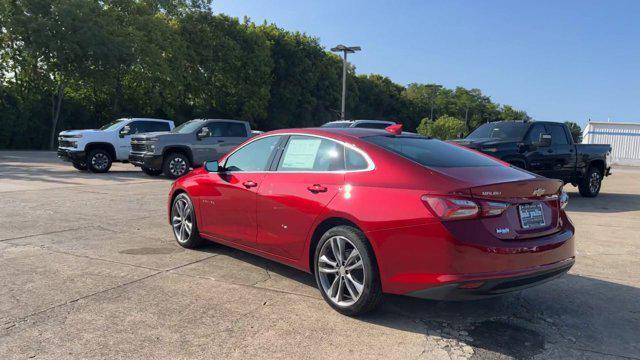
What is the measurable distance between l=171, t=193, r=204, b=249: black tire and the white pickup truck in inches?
431

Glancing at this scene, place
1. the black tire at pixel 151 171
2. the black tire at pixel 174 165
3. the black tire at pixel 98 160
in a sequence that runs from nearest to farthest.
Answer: the black tire at pixel 174 165, the black tire at pixel 151 171, the black tire at pixel 98 160

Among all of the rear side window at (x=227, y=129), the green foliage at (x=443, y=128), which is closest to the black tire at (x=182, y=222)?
the rear side window at (x=227, y=129)

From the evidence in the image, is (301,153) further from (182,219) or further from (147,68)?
(147,68)

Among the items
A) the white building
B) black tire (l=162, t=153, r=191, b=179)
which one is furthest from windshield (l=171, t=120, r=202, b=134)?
the white building

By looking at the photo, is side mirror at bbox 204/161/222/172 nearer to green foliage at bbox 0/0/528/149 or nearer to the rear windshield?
the rear windshield

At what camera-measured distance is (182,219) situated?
629 cm

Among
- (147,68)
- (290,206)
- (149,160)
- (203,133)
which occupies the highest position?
(147,68)

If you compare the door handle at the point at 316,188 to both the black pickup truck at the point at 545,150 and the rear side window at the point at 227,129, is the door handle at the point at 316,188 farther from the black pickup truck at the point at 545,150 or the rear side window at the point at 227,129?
the rear side window at the point at 227,129

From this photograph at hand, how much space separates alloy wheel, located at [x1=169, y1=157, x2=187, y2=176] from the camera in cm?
1518

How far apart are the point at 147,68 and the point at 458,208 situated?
108 feet

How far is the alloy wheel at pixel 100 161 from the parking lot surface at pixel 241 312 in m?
9.84

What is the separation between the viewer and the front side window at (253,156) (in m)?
5.20

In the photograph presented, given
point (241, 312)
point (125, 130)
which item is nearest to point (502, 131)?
point (241, 312)

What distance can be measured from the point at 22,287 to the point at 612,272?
6.08m
